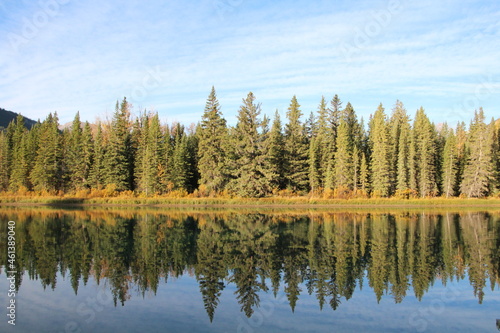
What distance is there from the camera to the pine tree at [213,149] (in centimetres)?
6350

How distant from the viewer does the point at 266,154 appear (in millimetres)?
63875

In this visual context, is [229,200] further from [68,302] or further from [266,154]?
[68,302]

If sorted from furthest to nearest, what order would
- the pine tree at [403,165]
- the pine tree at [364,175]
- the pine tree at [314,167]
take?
1. the pine tree at [403,165]
2. the pine tree at [314,167]
3. the pine tree at [364,175]

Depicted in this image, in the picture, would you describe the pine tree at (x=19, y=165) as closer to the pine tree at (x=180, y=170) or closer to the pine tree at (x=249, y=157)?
the pine tree at (x=180, y=170)

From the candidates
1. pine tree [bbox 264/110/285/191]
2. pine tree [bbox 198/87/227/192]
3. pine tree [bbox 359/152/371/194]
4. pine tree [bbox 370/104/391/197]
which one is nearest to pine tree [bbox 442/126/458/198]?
pine tree [bbox 370/104/391/197]

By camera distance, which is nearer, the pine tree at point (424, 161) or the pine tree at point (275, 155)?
the pine tree at point (275, 155)

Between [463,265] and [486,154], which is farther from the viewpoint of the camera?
[486,154]

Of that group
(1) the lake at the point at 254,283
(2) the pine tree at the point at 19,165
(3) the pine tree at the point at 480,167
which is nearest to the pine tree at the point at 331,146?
(3) the pine tree at the point at 480,167

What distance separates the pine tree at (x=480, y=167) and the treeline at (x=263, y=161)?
0.18 m

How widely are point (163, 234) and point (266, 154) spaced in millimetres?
36652

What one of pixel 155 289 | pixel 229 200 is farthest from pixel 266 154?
pixel 155 289

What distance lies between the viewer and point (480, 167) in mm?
69312

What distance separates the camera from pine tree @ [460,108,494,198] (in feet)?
226

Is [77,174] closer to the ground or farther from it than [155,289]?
farther from it
